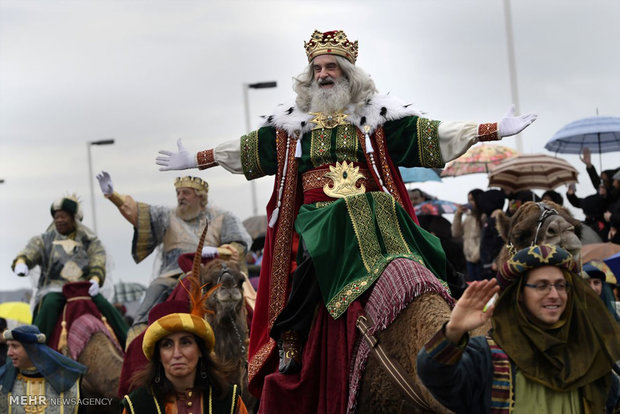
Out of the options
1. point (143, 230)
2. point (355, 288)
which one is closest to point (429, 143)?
point (355, 288)

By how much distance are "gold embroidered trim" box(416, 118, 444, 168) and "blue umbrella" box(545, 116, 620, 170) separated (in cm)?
736

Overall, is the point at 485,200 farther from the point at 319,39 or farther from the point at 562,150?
the point at 319,39

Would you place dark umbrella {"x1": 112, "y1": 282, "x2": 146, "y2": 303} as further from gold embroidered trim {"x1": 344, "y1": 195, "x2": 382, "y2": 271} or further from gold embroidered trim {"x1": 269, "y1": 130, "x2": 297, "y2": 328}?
gold embroidered trim {"x1": 344, "y1": 195, "x2": 382, "y2": 271}

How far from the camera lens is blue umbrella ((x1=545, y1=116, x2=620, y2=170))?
14805mm

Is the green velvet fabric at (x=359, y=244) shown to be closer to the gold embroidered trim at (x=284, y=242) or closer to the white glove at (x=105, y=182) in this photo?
the gold embroidered trim at (x=284, y=242)

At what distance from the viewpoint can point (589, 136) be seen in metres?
15.6

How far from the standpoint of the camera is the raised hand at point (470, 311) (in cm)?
467

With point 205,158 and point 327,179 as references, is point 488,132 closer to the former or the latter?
point 327,179

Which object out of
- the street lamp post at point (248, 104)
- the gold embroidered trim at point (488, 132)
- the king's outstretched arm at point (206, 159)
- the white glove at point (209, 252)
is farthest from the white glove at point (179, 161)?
the street lamp post at point (248, 104)

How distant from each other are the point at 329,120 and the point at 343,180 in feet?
1.63

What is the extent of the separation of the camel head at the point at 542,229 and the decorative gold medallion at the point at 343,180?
111 cm

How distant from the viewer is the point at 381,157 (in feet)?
26.0

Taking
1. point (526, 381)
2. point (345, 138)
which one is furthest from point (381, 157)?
point (526, 381)

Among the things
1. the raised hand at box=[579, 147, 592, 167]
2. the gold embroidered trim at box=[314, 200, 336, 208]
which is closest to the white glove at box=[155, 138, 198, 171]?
the gold embroidered trim at box=[314, 200, 336, 208]
